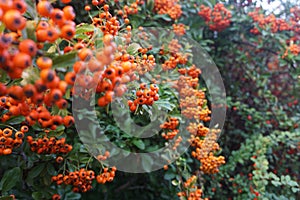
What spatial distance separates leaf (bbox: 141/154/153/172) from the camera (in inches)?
99.7

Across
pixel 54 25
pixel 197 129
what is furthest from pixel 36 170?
pixel 54 25

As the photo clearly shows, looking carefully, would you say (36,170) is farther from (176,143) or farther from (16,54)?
(16,54)

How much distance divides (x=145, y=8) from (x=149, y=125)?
1.13 m

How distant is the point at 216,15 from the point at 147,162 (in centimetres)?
190

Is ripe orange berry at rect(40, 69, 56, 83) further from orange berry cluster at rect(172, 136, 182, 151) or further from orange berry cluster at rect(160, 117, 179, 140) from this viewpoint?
orange berry cluster at rect(172, 136, 182, 151)

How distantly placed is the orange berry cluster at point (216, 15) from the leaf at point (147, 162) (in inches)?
72.2

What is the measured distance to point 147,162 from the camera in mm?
2555

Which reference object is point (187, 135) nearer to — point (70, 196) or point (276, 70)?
point (70, 196)

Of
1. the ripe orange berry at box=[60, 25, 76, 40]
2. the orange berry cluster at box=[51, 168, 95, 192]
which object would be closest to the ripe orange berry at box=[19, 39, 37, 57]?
the ripe orange berry at box=[60, 25, 76, 40]

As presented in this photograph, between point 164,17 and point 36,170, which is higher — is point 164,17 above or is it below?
above

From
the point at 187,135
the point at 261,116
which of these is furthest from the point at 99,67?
the point at 261,116

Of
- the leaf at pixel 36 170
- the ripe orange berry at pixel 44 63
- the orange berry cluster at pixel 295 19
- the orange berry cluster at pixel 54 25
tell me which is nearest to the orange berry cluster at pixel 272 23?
the orange berry cluster at pixel 295 19

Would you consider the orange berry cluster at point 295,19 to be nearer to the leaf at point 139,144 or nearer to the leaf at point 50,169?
the leaf at point 139,144

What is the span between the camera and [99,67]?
883 mm
